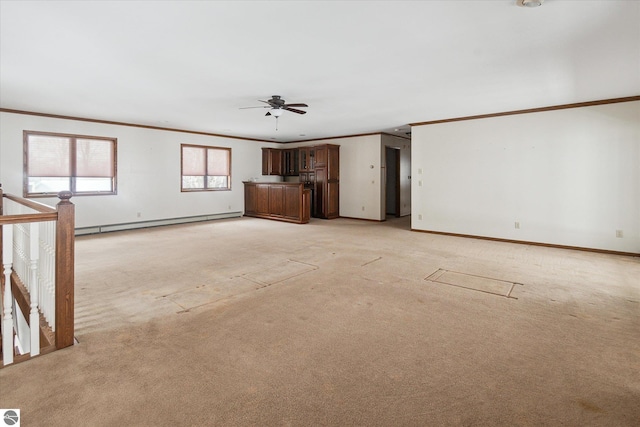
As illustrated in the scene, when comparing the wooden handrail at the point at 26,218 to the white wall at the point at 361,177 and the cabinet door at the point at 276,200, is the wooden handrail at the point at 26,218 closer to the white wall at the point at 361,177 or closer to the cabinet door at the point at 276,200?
the cabinet door at the point at 276,200

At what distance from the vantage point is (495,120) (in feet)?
20.7

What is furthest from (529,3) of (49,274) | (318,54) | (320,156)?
(320,156)

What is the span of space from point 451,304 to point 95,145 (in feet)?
25.7

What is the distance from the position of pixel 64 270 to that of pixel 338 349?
2006mm

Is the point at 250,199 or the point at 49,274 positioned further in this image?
the point at 250,199

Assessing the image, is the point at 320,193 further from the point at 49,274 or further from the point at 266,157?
the point at 49,274

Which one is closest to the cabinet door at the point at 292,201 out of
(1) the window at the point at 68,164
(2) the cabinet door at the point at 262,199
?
(2) the cabinet door at the point at 262,199

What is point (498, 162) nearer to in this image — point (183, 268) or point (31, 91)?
point (183, 268)

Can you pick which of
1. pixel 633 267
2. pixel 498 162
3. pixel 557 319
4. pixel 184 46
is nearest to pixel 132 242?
pixel 184 46

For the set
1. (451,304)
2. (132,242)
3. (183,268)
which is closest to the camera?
(451,304)

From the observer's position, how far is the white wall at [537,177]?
5148 mm

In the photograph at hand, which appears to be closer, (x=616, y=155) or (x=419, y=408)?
(x=419, y=408)

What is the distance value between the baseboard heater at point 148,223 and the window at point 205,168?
806mm

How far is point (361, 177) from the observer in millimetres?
9344
